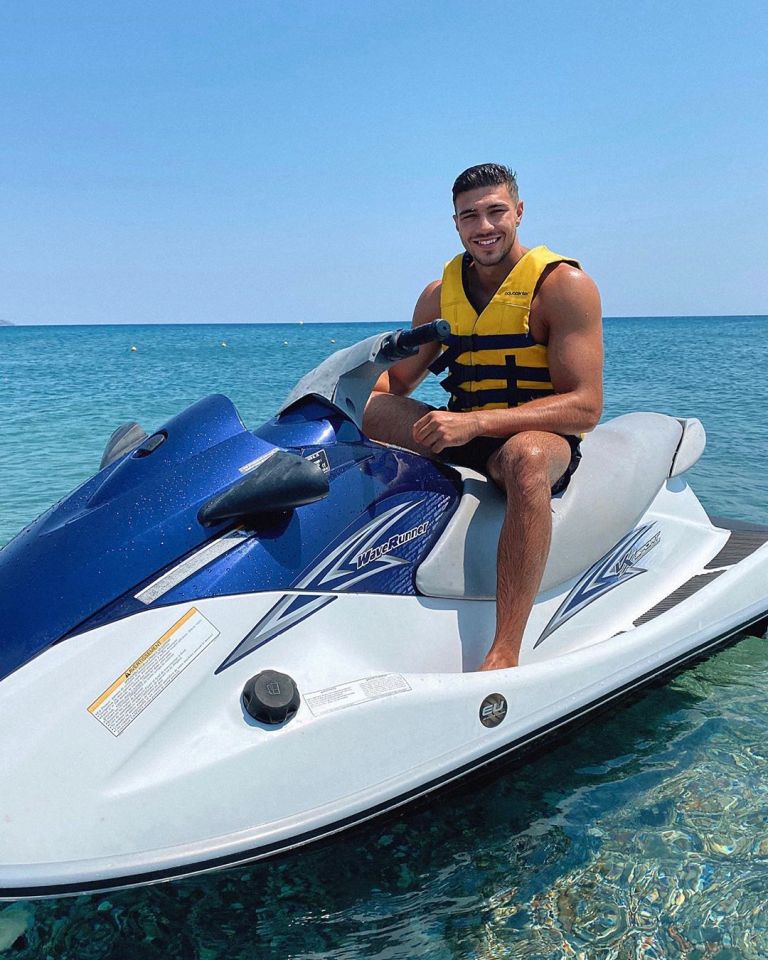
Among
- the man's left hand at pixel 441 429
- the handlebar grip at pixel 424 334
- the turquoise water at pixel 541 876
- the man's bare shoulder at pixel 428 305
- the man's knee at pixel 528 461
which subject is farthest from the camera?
the man's bare shoulder at pixel 428 305

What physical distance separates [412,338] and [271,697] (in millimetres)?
976

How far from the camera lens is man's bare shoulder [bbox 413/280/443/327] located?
3.16 m

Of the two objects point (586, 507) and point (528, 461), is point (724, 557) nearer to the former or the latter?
point (586, 507)

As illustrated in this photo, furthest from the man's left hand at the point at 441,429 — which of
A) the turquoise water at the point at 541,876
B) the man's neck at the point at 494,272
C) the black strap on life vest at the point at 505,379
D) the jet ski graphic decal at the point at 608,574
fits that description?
the turquoise water at the point at 541,876

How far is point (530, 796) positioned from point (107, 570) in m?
1.46

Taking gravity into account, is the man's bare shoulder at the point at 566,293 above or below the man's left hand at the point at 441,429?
above

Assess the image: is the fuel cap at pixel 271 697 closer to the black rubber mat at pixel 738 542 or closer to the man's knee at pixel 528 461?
the man's knee at pixel 528 461

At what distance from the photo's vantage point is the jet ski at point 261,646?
176 centimetres

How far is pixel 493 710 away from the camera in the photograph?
2244 mm

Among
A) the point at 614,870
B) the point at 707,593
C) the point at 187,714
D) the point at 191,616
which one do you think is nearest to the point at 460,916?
the point at 614,870

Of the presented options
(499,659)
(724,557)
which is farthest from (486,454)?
(724,557)

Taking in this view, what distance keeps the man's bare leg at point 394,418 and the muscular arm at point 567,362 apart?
396 millimetres

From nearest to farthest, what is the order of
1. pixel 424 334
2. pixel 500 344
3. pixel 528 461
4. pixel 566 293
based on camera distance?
pixel 424 334, pixel 528 461, pixel 566 293, pixel 500 344

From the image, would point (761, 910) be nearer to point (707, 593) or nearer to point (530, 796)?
point (530, 796)
